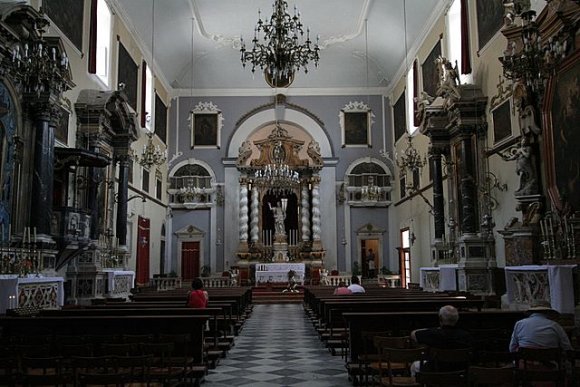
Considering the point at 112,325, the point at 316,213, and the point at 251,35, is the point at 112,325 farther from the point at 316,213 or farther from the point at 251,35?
the point at 316,213

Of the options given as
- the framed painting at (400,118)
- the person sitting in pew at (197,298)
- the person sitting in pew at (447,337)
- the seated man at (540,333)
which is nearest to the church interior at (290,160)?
the framed painting at (400,118)

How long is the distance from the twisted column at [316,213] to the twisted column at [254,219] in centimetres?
253

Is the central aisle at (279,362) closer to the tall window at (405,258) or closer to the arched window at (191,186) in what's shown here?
the tall window at (405,258)

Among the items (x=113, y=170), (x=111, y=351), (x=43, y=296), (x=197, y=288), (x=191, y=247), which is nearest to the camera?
(x=111, y=351)

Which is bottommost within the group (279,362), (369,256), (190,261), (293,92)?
(279,362)

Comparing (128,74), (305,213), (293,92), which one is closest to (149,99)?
(128,74)

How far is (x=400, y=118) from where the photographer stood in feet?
80.5

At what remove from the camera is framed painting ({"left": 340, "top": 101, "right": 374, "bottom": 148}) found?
86.1 ft

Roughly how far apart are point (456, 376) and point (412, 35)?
62.0ft

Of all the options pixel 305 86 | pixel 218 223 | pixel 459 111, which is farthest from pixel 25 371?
pixel 305 86

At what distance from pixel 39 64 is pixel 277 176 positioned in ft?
46.1

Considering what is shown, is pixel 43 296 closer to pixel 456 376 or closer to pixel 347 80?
pixel 456 376

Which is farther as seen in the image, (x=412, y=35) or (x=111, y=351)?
(x=412, y=35)

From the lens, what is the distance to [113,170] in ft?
54.4
